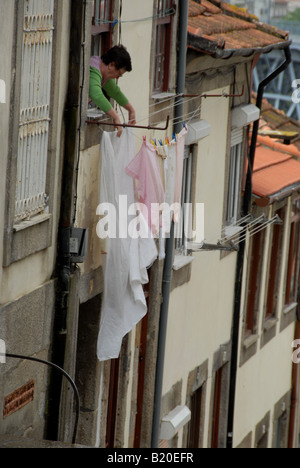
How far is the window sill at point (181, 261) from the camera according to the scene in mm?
14172

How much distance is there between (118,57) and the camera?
34.1 feet

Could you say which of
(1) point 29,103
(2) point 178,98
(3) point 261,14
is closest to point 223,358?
(2) point 178,98

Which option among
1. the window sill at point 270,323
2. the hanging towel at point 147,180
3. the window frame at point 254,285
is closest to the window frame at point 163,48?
the hanging towel at point 147,180

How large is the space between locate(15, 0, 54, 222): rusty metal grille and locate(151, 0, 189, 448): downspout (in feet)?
12.1

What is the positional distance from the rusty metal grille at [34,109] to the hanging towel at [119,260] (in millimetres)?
1084

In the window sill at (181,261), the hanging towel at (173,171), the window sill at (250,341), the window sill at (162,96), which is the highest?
the window sill at (162,96)

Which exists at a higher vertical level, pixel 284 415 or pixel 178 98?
pixel 178 98

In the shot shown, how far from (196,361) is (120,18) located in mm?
5922

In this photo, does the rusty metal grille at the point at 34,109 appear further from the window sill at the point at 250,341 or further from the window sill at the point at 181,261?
the window sill at the point at 250,341

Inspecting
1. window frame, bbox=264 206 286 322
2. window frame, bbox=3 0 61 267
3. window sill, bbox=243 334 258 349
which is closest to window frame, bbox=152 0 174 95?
window frame, bbox=3 0 61 267

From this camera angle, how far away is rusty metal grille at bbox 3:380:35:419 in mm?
9413

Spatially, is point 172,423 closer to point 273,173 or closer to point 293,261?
point 273,173
